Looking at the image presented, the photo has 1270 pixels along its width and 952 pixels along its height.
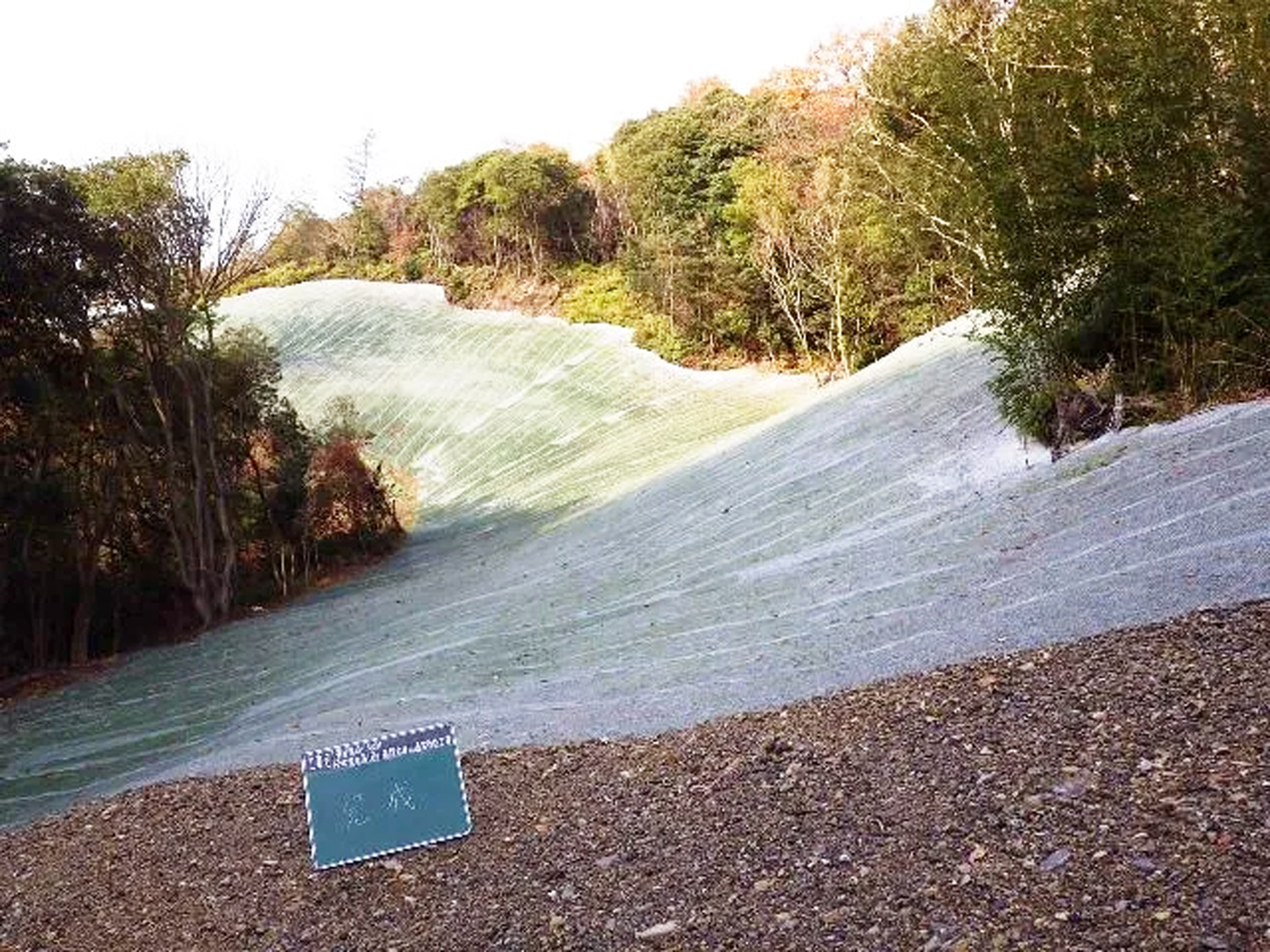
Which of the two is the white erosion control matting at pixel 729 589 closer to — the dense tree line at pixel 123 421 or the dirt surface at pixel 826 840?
the dirt surface at pixel 826 840

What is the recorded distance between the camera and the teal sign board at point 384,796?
367cm

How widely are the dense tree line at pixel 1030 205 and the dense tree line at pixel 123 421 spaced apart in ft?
30.2

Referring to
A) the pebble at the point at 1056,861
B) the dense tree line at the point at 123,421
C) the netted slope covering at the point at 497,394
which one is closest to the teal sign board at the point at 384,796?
the pebble at the point at 1056,861

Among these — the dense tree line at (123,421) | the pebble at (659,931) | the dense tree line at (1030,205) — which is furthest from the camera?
the dense tree line at (123,421)

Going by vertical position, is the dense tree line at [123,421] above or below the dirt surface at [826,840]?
above

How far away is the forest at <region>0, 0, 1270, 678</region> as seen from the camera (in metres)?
7.12

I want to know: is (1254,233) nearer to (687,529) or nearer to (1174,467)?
(1174,467)

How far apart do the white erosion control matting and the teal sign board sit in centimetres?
120

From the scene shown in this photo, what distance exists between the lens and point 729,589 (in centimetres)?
775

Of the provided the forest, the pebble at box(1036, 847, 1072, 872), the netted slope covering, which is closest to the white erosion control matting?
the forest

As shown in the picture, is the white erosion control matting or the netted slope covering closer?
the white erosion control matting

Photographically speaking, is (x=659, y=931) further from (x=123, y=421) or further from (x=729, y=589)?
(x=123, y=421)

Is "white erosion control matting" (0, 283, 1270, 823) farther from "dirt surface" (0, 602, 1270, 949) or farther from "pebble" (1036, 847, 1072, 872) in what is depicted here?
"pebble" (1036, 847, 1072, 872)

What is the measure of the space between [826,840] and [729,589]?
15.1ft
